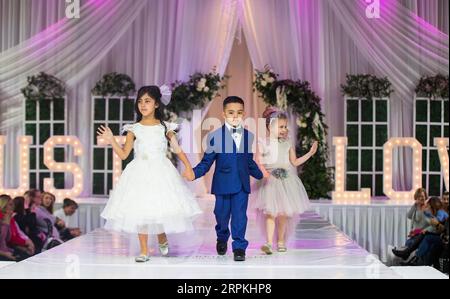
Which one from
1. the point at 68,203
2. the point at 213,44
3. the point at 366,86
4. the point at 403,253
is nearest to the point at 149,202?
the point at 68,203

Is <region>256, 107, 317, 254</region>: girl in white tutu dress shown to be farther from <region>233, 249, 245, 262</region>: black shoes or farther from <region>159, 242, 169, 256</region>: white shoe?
<region>159, 242, 169, 256</region>: white shoe

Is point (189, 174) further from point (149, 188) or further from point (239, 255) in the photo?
point (239, 255)

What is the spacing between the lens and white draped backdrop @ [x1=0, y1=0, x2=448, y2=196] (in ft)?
25.2

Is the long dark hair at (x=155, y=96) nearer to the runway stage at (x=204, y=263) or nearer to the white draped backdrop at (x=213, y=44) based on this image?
the runway stage at (x=204, y=263)

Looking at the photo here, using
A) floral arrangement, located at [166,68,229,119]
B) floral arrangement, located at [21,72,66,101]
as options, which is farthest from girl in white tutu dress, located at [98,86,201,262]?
floral arrangement, located at [21,72,66,101]

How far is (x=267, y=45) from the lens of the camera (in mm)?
8070

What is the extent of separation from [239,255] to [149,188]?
0.68m

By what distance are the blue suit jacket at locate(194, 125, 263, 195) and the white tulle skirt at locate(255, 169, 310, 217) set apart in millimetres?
319

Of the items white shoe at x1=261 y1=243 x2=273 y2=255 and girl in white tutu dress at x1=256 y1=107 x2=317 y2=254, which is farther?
girl in white tutu dress at x1=256 y1=107 x2=317 y2=254

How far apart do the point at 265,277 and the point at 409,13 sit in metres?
4.39

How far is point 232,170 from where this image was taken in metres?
4.71

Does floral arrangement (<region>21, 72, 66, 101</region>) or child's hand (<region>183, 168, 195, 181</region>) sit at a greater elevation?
floral arrangement (<region>21, 72, 66, 101</region>)

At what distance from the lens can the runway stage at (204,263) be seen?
422 cm
